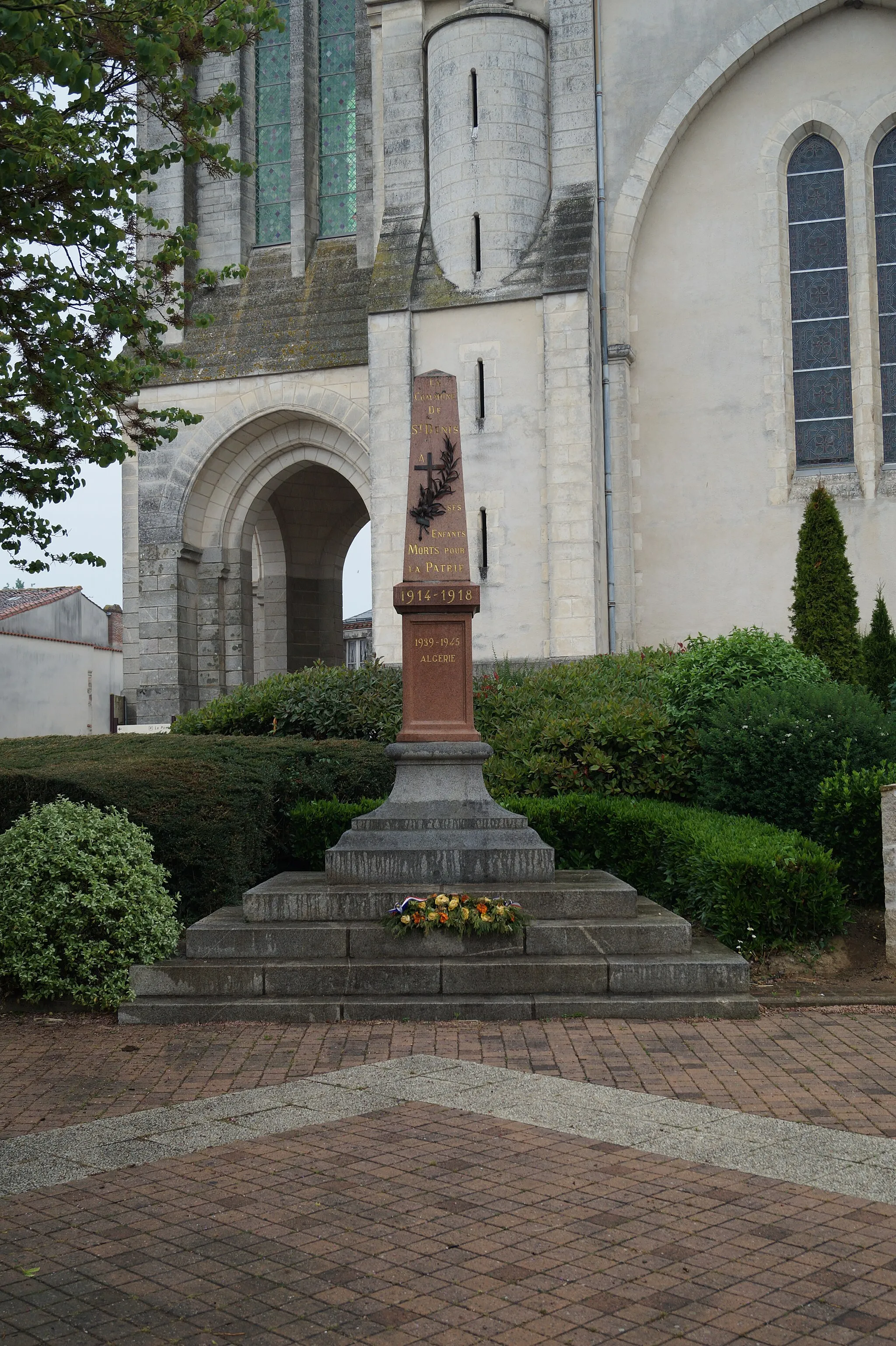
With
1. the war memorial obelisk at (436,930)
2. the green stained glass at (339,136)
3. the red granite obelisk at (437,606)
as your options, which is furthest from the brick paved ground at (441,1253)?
the green stained glass at (339,136)

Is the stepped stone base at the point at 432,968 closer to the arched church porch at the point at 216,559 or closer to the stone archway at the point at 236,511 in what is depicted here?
the arched church porch at the point at 216,559

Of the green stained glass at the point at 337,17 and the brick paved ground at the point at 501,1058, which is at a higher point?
the green stained glass at the point at 337,17

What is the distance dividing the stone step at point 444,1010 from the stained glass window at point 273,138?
16287mm

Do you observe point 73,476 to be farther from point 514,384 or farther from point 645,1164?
point 514,384

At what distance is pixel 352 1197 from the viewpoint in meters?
4.18

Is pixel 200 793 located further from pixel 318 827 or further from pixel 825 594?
pixel 825 594

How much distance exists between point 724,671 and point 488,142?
358 inches

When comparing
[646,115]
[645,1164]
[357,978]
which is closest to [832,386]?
[646,115]

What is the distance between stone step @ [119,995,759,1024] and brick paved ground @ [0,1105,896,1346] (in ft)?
6.91

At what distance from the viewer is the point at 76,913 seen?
287 inches

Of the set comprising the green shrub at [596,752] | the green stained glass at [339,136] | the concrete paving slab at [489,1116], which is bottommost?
the concrete paving slab at [489,1116]

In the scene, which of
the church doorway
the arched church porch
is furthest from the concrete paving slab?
the church doorway

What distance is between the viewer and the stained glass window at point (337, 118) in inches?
810

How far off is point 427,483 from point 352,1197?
5.84 m
